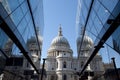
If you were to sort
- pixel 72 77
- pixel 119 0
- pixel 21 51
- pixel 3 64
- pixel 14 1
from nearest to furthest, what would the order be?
pixel 119 0 < pixel 14 1 < pixel 3 64 < pixel 21 51 < pixel 72 77

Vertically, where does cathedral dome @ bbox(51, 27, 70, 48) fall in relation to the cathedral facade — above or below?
above

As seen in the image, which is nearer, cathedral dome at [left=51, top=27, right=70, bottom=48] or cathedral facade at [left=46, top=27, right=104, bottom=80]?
cathedral facade at [left=46, top=27, right=104, bottom=80]

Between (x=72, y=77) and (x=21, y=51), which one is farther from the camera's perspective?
(x=72, y=77)

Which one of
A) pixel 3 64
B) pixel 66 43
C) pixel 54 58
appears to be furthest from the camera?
pixel 66 43

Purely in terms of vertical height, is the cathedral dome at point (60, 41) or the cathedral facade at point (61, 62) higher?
the cathedral dome at point (60, 41)

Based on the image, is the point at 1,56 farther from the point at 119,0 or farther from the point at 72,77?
the point at 72,77

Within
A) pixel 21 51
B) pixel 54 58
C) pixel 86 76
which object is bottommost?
pixel 86 76

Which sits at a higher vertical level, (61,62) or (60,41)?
(60,41)

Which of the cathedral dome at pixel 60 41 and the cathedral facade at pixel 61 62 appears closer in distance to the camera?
the cathedral facade at pixel 61 62

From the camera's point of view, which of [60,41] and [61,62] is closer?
[61,62]

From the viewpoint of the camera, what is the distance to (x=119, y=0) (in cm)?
732

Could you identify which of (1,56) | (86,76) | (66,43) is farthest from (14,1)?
(66,43)

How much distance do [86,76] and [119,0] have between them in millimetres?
14322

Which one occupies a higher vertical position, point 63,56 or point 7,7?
point 63,56
